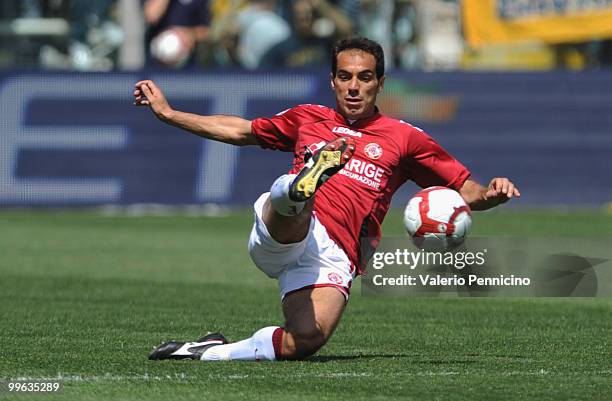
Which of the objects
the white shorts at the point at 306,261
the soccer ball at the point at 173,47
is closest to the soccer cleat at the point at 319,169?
the white shorts at the point at 306,261

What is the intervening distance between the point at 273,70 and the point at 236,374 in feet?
43.6

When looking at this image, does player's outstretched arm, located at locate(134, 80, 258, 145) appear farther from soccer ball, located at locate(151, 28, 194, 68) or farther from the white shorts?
soccer ball, located at locate(151, 28, 194, 68)

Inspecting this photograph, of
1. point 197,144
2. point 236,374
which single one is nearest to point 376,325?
point 236,374

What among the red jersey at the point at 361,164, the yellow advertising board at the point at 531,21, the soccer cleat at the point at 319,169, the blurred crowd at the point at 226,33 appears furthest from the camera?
the yellow advertising board at the point at 531,21

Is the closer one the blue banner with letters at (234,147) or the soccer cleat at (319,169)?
the soccer cleat at (319,169)

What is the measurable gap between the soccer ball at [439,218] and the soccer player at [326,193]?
189mm

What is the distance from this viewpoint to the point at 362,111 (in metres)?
8.30

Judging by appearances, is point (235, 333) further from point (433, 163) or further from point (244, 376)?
point (244, 376)

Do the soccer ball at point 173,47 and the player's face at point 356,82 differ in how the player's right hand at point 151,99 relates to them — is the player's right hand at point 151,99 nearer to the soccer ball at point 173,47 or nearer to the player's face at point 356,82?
the player's face at point 356,82

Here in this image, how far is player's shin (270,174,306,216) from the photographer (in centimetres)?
732

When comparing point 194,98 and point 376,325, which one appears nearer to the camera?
point 376,325

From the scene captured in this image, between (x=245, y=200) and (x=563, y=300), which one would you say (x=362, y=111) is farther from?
(x=245, y=200)

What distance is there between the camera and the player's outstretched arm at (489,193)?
7809 mm

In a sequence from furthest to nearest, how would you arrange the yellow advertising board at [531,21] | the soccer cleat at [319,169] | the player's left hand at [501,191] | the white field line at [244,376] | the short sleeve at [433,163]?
the yellow advertising board at [531,21] < the short sleeve at [433,163] < the player's left hand at [501,191] < the soccer cleat at [319,169] < the white field line at [244,376]
